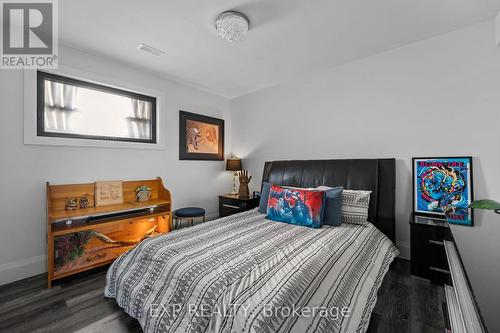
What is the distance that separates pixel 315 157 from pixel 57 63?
11.2 feet

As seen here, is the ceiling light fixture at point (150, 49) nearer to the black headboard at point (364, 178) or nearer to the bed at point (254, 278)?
the bed at point (254, 278)

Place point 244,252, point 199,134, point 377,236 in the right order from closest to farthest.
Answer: point 244,252
point 377,236
point 199,134

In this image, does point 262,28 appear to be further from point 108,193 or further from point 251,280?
point 108,193

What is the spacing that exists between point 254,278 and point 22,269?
260 cm

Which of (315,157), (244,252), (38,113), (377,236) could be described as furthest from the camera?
(315,157)

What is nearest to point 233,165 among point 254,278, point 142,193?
point 142,193

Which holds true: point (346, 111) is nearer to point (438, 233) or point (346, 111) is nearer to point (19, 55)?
point (438, 233)

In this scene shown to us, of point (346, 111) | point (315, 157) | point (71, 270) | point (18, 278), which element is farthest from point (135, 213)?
point (346, 111)

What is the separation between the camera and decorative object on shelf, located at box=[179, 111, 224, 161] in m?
3.50

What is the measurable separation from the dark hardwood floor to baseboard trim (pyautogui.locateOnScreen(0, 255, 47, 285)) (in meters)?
0.07

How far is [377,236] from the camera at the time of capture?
2.10 m

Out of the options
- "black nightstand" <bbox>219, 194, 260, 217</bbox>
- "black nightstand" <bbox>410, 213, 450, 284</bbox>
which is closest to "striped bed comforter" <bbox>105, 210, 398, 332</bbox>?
"black nightstand" <bbox>410, 213, 450, 284</bbox>

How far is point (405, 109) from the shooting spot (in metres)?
2.44

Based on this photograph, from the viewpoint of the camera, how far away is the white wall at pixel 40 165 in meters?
2.08
